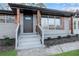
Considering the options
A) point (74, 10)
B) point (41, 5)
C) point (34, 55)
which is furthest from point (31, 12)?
point (34, 55)

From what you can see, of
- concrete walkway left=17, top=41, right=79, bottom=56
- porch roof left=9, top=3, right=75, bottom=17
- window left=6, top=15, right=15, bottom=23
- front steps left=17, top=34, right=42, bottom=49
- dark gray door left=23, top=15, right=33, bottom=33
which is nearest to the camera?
concrete walkway left=17, top=41, right=79, bottom=56

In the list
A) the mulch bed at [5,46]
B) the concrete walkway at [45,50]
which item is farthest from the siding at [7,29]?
the concrete walkway at [45,50]

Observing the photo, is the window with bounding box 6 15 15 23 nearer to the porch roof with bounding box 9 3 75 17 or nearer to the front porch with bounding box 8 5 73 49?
the front porch with bounding box 8 5 73 49

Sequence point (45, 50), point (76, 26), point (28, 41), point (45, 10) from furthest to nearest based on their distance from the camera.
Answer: point (76, 26)
point (45, 10)
point (28, 41)
point (45, 50)

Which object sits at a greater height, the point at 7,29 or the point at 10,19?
the point at 10,19

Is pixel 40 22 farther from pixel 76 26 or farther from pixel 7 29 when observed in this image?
pixel 76 26

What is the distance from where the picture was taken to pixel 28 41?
13516 millimetres

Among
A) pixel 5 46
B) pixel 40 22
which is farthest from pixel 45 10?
pixel 5 46

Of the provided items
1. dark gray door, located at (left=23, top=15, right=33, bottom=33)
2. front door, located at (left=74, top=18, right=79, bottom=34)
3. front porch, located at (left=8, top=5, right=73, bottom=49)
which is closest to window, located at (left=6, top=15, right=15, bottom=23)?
front porch, located at (left=8, top=5, right=73, bottom=49)

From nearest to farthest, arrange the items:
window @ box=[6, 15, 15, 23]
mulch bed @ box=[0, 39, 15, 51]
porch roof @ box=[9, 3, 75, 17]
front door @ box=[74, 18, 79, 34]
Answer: mulch bed @ box=[0, 39, 15, 51], porch roof @ box=[9, 3, 75, 17], window @ box=[6, 15, 15, 23], front door @ box=[74, 18, 79, 34]

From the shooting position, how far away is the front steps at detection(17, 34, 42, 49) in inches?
508

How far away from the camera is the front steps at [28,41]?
12.9m

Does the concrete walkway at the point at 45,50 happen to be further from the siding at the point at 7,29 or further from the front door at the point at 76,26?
the front door at the point at 76,26

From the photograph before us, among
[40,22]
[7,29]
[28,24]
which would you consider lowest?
[7,29]
